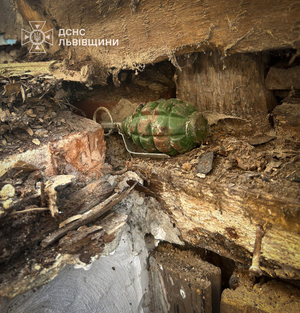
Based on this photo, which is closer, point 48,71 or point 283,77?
point 283,77

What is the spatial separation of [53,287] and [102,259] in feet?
1.11

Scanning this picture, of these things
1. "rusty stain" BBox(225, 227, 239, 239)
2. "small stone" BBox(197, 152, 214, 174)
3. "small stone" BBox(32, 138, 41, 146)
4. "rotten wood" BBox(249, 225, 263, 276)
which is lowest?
"rusty stain" BBox(225, 227, 239, 239)

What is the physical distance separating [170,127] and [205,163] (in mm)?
385

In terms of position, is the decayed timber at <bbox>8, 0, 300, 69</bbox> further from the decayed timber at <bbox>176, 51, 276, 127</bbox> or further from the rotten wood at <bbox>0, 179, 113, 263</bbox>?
the rotten wood at <bbox>0, 179, 113, 263</bbox>

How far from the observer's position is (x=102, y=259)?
1.75 m

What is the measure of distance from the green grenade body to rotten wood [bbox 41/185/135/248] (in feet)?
1.38

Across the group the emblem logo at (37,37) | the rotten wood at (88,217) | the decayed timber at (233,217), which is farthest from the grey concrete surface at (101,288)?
the emblem logo at (37,37)

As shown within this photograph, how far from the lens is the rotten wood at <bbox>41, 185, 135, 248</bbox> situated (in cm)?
160

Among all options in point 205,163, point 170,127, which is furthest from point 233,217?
point 170,127

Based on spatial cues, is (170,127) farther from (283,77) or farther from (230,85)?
(283,77)


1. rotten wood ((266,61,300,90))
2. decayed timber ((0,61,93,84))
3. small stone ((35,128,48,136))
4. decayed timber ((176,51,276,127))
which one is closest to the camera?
rotten wood ((266,61,300,90))

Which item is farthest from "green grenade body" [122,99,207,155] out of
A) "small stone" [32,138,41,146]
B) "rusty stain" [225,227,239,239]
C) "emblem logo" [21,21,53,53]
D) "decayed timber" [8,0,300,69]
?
"emblem logo" [21,21,53,53]

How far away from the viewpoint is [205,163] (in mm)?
1830

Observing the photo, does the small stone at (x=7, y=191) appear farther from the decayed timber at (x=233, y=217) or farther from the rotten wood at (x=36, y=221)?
the decayed timber at (x=233, y=217)
